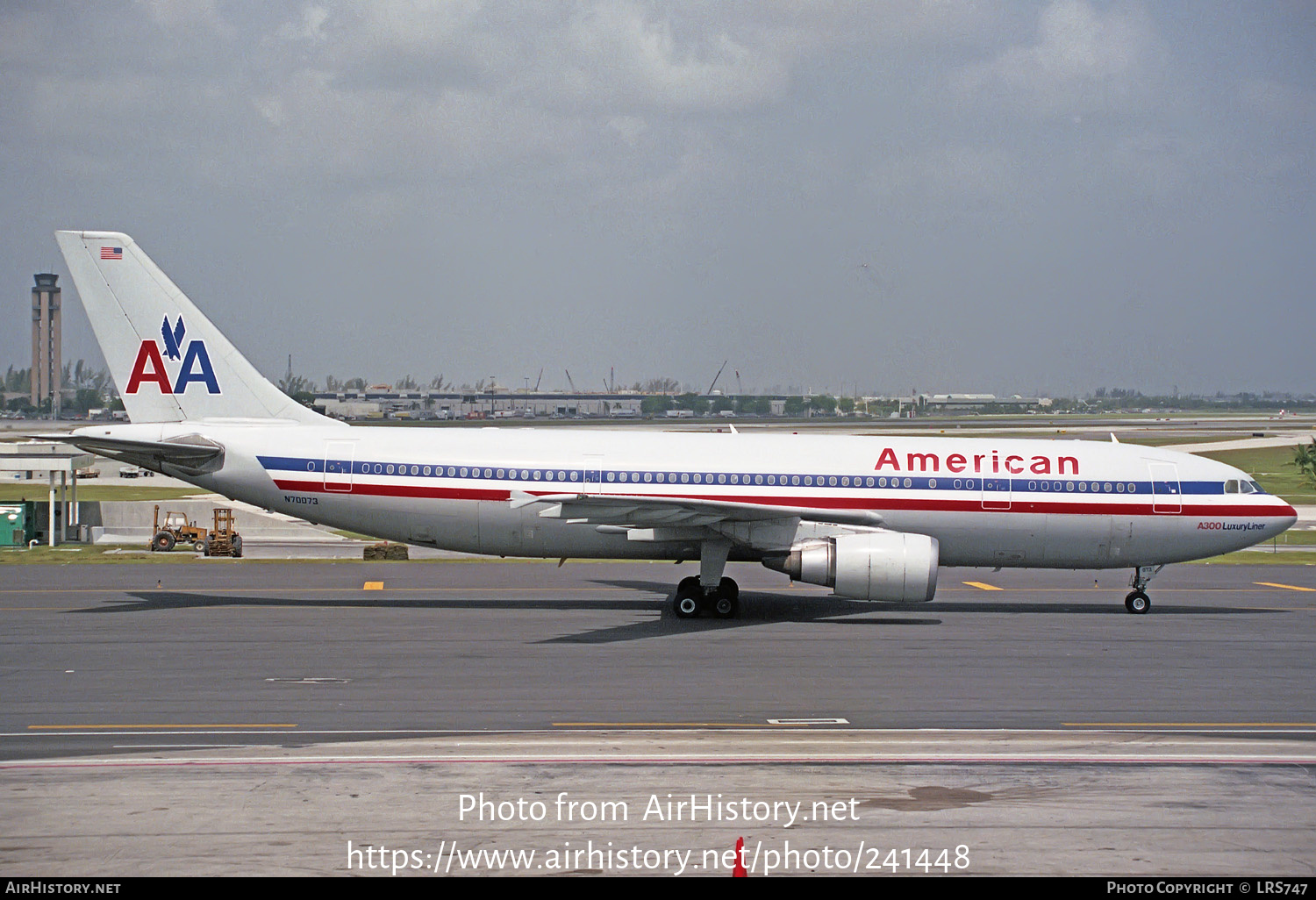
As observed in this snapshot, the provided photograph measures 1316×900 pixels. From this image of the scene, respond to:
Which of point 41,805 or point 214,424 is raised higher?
point 214,424

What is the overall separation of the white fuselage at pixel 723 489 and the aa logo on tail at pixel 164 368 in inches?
46.1

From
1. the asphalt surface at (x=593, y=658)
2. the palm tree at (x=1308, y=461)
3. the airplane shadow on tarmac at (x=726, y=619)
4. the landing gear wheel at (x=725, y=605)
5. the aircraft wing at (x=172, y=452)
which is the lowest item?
the airplane shadow on tarmac at (x=726, y=619)

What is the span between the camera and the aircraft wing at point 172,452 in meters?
27.7

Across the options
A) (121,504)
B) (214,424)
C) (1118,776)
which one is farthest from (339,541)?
(1118,776)

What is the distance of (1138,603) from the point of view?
95.3ft

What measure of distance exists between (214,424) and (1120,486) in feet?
74.1

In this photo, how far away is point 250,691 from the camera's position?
62.1 ft

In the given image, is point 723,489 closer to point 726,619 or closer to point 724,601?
point 724,601

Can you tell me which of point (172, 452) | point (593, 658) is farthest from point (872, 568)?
point (172, 452)

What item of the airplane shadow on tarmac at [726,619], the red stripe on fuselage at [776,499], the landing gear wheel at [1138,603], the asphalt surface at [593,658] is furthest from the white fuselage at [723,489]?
the asphalt surface at [593,658]

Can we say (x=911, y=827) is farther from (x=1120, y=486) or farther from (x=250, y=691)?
(x=1120, y=486)

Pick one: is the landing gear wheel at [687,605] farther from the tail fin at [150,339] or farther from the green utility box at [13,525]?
the green utility box at [13,525]

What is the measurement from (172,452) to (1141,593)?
24.1 meters

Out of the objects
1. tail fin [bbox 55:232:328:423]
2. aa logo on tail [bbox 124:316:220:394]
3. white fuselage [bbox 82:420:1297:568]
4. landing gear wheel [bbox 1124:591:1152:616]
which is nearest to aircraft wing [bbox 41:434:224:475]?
white fuselage [bbox 82:420:1297:568]
